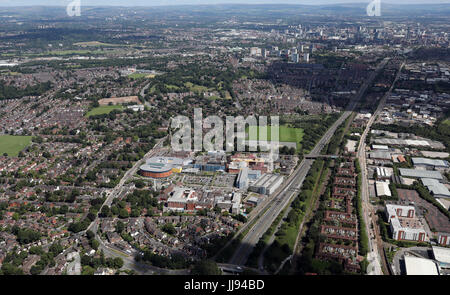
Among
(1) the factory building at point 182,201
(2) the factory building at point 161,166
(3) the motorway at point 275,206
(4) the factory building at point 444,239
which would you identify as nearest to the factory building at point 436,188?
(4) the factory building at point 444,239

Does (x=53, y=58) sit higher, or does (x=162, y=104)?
(x=53, y=58)

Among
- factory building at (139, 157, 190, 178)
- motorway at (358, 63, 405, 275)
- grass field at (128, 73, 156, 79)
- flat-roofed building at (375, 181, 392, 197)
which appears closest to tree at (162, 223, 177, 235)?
factory building at (139, 157, 190, 178)

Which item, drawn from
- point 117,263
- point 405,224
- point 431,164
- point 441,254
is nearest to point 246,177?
point 405,224

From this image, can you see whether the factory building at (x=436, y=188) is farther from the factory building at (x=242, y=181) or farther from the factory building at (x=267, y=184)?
the factory building at (x=242, y=181)

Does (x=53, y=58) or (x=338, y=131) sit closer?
(x=338, y=131)

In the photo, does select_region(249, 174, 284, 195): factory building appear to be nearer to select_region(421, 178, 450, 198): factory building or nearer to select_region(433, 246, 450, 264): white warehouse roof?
select_region(421, 178, 450, 198): factory building

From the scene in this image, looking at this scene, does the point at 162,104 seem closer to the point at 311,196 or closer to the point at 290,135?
the point at 290,135

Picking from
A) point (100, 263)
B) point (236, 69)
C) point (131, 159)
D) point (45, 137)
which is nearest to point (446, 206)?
point (100, 263)

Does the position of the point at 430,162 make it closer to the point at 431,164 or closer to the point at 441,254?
the point at 431,164
